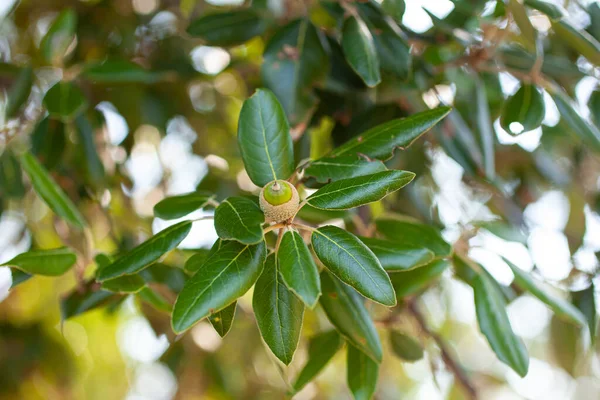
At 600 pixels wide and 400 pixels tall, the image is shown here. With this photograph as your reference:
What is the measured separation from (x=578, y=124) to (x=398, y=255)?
0.36 m

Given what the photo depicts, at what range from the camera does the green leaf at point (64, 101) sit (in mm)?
994

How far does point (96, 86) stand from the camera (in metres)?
1.42

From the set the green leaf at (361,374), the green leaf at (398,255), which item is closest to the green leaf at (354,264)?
the green leaf at (398,255)

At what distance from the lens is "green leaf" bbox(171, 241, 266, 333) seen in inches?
22.6

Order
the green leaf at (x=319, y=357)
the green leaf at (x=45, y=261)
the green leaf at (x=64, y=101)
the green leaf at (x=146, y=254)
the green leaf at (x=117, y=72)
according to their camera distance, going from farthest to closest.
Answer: the green leaf at (x=117, y=72), the green leaf at (x=64, y=101), the green leaf at (x=319, y=357), the green leaf at (x=45, y=261), the green leaf at (x=146, y=254)

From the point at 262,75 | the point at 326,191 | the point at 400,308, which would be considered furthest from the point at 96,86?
the point at 326,191

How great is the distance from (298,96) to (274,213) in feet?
1.17

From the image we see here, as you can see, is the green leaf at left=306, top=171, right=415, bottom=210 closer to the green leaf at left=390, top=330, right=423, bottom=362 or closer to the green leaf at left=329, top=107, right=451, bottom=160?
the green leaf at left=329, top=107, right=451, bottom=160

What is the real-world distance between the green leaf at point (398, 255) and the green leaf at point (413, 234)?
0.05 meters

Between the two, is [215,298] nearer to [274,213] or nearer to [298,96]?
[274,213]

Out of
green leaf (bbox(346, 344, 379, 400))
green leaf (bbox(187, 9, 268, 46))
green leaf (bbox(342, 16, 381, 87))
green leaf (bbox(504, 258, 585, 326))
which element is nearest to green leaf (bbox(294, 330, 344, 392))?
green leaf (bbox(346, 344, 379, 400))

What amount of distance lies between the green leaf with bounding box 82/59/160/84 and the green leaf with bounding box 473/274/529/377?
0.67m

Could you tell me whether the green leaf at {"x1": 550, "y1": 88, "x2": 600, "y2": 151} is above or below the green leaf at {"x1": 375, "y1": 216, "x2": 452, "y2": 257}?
above

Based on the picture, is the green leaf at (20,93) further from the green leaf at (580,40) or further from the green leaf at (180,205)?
the green leaf at (580,40)
